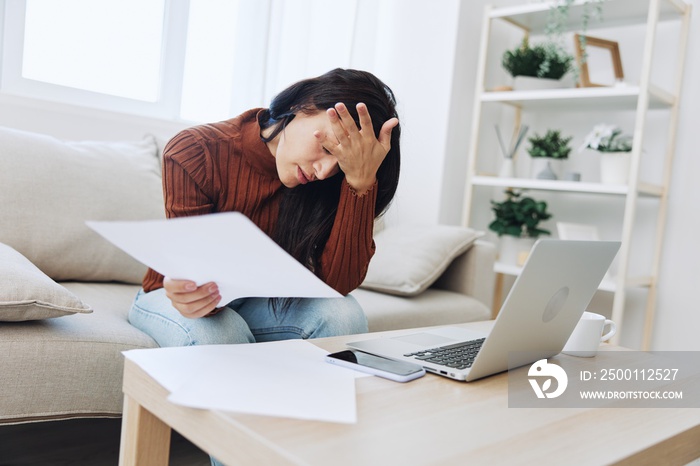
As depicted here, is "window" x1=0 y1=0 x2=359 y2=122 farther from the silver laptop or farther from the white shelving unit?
the silver laptop

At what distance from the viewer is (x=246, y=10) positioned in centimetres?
224

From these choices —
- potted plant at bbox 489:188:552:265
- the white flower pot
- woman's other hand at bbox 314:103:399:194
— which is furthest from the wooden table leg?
the white flower pot

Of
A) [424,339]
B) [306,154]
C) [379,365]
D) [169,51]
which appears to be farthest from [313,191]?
[169,51]

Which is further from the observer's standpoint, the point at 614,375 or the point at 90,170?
the point at 90,170

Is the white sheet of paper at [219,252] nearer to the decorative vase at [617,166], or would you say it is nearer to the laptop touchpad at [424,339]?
the laptop touchpad at [424,339]

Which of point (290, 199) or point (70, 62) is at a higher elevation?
point (70, 62)

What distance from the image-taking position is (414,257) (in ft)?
6.22

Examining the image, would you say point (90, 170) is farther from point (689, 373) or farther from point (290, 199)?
point (689, 373)

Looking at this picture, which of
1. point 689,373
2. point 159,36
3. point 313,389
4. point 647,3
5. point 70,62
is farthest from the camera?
point 647,3

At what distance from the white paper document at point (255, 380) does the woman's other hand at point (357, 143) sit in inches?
13.9

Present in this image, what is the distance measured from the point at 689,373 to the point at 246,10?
5.94ft

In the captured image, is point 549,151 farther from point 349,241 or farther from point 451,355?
point 451,355

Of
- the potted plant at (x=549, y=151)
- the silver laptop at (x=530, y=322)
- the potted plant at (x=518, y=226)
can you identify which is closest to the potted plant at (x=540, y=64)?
the potted plant at (x=549, y=151)

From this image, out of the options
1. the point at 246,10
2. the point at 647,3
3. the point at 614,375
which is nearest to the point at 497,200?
→ the point at 647,3
